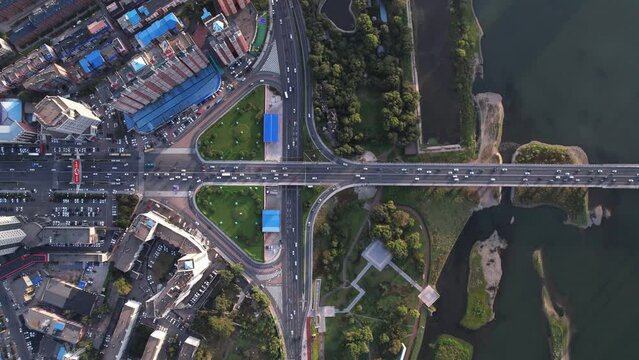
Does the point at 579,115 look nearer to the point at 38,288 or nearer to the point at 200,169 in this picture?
the point at 200,169

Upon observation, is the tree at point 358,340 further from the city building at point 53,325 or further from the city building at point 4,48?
the city building at point 4,48

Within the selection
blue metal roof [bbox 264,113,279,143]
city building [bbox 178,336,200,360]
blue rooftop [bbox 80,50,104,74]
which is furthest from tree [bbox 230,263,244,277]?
blue rooftop [bbox 80,50,104,74]

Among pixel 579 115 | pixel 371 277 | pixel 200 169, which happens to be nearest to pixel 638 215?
pixel 579 115

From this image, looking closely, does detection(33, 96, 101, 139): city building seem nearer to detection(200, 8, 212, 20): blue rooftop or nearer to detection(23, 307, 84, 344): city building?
detection(200, 8, 212, 20): blue rooftop

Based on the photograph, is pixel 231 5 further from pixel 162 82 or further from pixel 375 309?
pixel 375 309

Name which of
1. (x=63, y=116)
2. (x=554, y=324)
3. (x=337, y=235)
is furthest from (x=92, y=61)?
(x=554, y=324)

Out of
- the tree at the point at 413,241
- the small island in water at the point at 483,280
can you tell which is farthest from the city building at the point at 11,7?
the small island in water at the point at 483,280
